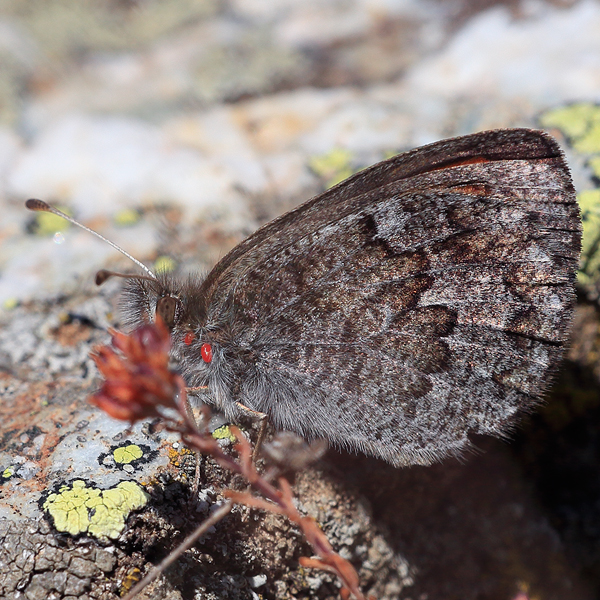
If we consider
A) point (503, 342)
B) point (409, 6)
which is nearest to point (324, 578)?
point (503, 342)

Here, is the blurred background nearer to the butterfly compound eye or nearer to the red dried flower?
the butterfly compound eye

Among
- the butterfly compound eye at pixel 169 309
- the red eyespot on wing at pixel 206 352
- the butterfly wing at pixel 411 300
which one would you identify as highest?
the butterfly wing at pixel 411 300

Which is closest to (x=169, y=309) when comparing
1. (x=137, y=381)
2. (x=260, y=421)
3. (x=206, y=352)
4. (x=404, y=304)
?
(x=206, y=352)

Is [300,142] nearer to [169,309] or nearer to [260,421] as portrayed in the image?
[169,309]

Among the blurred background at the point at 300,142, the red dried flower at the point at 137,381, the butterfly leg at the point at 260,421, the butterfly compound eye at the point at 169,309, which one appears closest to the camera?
the red dried flower at the point at 137,381

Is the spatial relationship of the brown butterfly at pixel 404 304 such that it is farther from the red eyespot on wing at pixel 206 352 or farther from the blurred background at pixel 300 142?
the blurred background at pixel 300 142

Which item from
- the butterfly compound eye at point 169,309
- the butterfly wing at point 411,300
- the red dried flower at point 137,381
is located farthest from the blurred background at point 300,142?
the red dried flower at point 137,381
